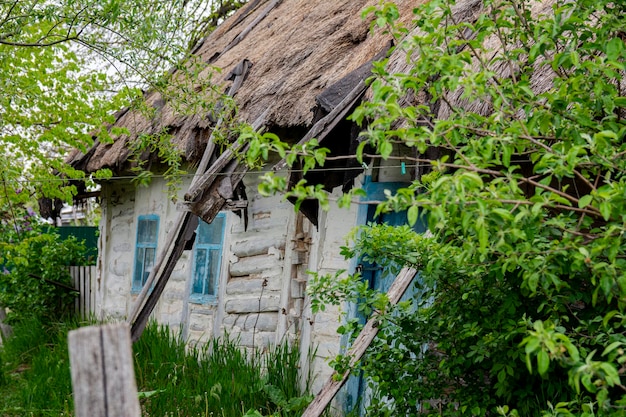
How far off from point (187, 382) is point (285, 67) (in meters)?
2.68

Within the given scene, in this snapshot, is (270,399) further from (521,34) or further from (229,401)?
(521,34)

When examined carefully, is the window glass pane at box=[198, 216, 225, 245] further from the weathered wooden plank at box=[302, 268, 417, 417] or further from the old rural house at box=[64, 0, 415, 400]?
the weathered wooden plank at box=[302, 268, 417, 417]

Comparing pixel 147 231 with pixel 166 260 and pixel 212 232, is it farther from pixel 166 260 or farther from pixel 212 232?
pixel 166 260

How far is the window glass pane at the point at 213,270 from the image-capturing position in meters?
7.32

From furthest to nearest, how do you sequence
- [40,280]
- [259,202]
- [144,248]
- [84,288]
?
1. [84,288]
2. [40,280]
3. [144,248]
4. [259,202]

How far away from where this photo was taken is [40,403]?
598 cm

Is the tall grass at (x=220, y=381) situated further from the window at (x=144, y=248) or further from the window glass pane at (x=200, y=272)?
the window at (x=144, y=248)

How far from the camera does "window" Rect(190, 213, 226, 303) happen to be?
24.0 ft

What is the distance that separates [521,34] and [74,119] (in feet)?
14.2

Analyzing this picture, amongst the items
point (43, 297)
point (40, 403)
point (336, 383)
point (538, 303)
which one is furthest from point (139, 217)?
point (538, 303)

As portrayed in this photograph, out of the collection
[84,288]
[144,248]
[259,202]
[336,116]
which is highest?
[336,116]

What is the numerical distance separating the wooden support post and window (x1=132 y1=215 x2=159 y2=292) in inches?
265

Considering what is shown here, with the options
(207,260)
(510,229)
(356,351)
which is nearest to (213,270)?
(207,260)

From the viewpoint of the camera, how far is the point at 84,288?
968cm
